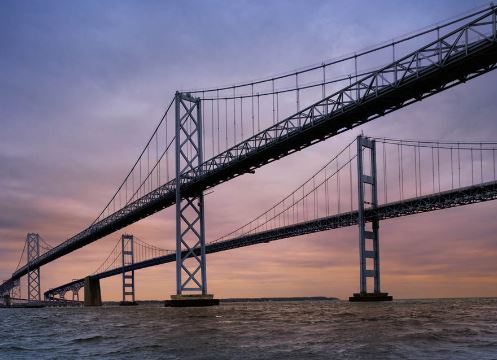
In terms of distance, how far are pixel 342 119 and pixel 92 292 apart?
87460mm

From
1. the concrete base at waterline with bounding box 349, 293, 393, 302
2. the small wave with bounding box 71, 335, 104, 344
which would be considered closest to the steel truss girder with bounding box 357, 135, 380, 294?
the concrete base at waterline with bounding box 349, 293, 393, 302

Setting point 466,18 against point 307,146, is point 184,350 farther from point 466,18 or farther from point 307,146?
point 307,146

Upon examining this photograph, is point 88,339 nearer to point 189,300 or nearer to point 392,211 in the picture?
point 189,300

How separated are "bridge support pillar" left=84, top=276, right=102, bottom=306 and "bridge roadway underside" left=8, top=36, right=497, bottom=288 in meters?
53.7

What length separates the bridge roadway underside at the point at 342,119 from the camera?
25.1 meters

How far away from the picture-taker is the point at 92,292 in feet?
361

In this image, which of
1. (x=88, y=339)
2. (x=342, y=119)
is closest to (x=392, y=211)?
(x=342, y=119)

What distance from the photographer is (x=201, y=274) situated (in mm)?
46250

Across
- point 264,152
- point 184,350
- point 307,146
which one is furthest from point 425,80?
point 184,350

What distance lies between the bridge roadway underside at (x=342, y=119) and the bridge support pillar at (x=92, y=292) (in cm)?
5375

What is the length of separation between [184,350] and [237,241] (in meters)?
65.8

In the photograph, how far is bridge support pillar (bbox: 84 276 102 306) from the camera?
108m

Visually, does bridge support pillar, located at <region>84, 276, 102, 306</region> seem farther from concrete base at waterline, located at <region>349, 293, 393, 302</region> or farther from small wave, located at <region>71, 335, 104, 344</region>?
small wave, located at <region>71, 335, 104, 344</region>

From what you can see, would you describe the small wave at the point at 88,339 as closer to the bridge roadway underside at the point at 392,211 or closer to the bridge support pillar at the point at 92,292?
the bridge roadway underside at the point at 392,211
